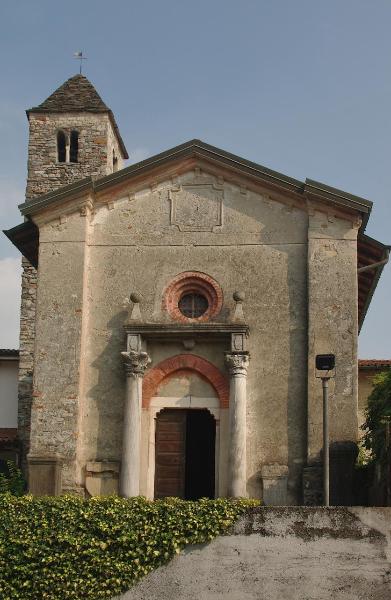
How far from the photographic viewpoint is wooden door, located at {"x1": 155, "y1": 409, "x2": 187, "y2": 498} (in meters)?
20.4

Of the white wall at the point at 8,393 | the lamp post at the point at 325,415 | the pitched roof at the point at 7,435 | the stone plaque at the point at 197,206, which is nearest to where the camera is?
the lamp post at the point at 325,415

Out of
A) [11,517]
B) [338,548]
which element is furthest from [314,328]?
[11,517]

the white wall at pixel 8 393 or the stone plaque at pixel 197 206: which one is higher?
A: the stone plaque at pixel 197 206

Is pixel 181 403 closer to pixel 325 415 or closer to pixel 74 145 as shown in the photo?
pixel 325 415

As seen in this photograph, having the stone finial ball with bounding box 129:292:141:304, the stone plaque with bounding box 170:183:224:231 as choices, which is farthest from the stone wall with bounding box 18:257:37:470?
the stone plaque with bounding box 170:183:224:231

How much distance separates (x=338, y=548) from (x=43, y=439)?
6749 millimetres

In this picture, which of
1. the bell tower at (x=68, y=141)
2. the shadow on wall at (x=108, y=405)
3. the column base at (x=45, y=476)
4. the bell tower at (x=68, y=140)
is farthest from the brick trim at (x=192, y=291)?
the bell tower at (x=68, y=141)

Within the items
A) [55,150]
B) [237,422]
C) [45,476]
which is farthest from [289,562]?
[55,150]

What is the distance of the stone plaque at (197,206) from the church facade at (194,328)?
29 mm

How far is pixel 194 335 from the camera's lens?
20.4 metres

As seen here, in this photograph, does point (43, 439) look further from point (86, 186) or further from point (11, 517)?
point (86, 186)

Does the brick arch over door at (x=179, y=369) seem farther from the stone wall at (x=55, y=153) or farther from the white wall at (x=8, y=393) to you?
the stone wall at (x=55, y=153)

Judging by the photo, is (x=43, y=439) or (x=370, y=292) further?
(x=370, y=292)

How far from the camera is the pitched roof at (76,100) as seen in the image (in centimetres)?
3722
